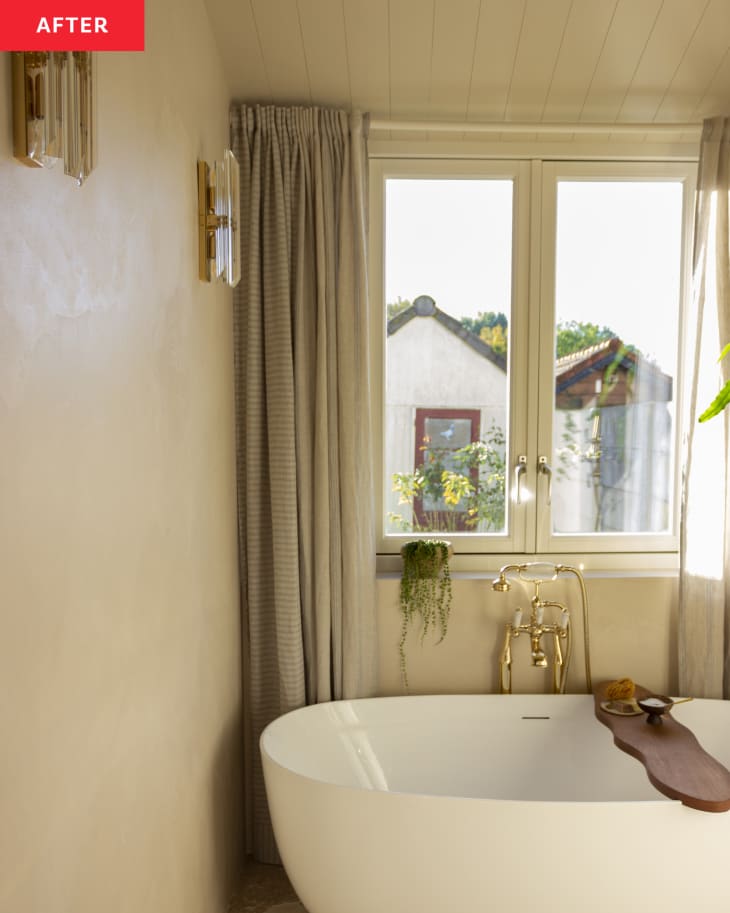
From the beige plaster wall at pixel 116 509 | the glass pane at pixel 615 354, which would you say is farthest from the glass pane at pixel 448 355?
the beige plaster wall at pixel 116 509

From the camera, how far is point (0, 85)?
94cm

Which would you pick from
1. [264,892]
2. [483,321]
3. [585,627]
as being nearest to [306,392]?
[483,321]

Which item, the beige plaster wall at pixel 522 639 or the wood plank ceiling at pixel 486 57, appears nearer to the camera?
the wood plank ceiling at pixel 486 57

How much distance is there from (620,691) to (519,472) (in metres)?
0.80

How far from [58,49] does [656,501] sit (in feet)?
8.35

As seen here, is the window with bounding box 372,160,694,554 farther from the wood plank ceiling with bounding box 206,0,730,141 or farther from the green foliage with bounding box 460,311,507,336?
the wood plank ceiling with bounding box 206,0,730,141

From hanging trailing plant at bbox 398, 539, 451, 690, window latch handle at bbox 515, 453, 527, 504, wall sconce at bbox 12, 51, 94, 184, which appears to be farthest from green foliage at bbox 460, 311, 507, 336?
wall sconce at bbox 12, 51, 94, 184

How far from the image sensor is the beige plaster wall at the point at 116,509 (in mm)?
1026

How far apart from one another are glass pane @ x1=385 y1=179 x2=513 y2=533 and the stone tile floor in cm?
121

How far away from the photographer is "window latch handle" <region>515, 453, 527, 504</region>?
9.55 ft

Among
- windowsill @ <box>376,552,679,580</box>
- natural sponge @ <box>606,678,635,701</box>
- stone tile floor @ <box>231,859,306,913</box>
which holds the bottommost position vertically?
stone tile floor @ <box>231,859,306,913</box>

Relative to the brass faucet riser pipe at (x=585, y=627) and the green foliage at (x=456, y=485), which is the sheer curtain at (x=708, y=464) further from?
the green foliage at (x=456, y=485)

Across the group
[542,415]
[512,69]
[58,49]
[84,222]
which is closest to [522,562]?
[542,415]

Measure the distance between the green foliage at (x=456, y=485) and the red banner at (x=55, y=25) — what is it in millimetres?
2063
